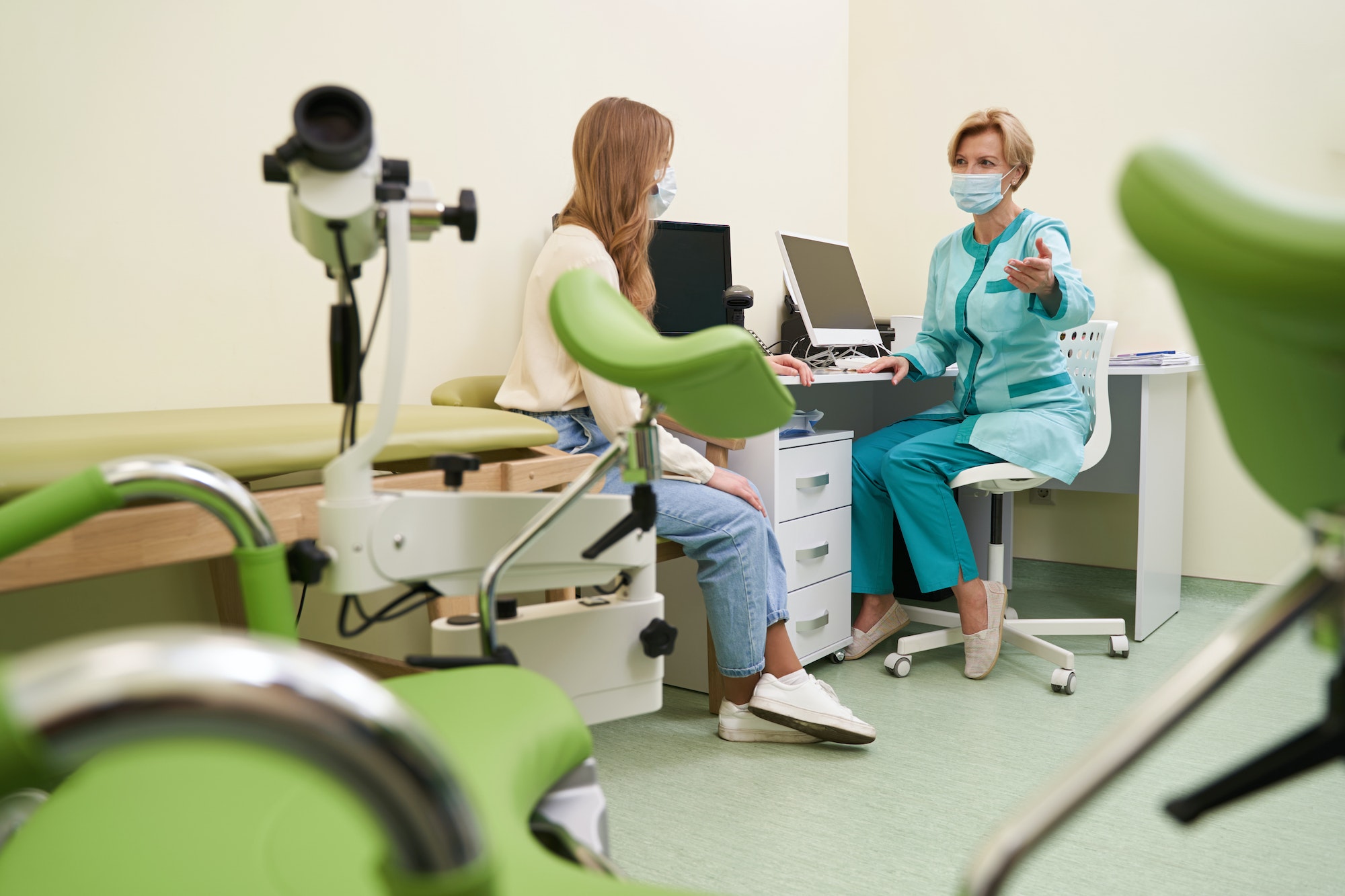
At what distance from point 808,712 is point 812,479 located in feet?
2.14

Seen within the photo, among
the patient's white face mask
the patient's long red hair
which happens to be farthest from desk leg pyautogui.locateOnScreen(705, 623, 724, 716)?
the patient's white face mask

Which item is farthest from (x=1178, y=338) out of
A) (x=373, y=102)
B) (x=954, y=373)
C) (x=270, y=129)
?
(x=270, y=129)

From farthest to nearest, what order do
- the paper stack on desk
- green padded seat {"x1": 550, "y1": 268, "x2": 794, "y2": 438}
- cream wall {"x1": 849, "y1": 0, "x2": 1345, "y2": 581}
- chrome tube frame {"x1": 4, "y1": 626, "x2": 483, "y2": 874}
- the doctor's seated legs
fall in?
cream wall {"x1": 849, "y1": 0, "x2": 1345, "y2": 581} → the paper stack on desk → the doctor's seated legs → green padded seat {"x1": 550, "y1": 268, "x2": 794, "y2": 438} → chrome tube frame {"x1": 4, "y1": 626, "x2": 483, "y2": 874}

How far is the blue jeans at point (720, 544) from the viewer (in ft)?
6.24

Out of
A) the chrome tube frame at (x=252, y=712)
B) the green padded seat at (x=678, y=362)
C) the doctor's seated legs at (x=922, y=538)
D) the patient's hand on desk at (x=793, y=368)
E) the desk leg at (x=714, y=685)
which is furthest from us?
the doctor's seated legs at (x=922, y=538)

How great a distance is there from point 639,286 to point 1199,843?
1.47 metres

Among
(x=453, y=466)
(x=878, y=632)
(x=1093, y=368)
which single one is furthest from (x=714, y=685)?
(x=1093, y=368)

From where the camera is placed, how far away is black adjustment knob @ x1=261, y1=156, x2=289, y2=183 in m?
0.88

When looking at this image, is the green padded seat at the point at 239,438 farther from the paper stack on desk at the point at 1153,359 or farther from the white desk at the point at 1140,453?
the paper stack on desk at the point at 1153,359

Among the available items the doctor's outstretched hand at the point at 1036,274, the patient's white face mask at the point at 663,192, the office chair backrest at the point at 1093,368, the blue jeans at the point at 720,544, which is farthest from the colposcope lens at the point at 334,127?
the office chair backrest at the point at 1093,368

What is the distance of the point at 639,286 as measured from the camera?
202 cm

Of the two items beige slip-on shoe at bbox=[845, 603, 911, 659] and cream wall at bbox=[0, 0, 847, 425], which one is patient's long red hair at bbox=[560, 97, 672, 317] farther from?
beige slip-on shoe at bbox=[845, 603, 911, 659]

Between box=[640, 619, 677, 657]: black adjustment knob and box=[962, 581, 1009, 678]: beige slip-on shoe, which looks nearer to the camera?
box=[640, 619, 677, 657]: black adjustment knob

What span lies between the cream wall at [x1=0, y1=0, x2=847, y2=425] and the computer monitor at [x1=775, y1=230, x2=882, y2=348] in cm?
64
